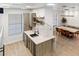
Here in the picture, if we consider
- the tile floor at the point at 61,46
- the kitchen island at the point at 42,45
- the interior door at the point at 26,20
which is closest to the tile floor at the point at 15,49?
the tile floor at the point at 61,46

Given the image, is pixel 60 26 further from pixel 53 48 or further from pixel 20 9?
pixel 20 9

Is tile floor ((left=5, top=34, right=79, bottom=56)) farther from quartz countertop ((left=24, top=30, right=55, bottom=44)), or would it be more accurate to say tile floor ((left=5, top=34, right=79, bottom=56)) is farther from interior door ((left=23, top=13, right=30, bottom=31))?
interior door ((left=23, top=13, right=30, bottom=31))

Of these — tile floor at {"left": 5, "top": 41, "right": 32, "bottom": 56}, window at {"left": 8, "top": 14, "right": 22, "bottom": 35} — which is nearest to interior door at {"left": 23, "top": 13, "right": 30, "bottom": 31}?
window at {"left": 8, "top": 14, "right": 22, "bottom": 35}

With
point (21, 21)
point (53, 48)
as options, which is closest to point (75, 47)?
point (53, 48)

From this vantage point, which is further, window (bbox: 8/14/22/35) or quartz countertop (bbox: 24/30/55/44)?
quartz countertop (bbox: 24/30/55/44)

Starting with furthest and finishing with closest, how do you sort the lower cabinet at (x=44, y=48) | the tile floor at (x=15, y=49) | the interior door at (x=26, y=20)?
the tile floor at (x=15, y=49) → the lower cabinet at (x=44, y=48) → the interior door at (x=26, y=20)

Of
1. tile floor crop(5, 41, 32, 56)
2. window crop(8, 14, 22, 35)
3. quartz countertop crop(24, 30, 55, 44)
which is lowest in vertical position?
tile floor crop(5, 41, 32, 56)

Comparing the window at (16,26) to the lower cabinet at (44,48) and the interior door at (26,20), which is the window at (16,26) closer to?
the interior door at (26,20)

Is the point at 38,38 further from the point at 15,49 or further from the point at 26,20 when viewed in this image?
the point at 26,20

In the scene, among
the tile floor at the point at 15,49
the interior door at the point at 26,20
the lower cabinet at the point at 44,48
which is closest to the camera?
the interior door at the point at 26,20

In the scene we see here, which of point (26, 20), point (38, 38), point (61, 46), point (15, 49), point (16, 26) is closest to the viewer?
point (26, 20)

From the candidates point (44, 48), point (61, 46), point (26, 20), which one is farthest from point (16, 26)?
point (61, 46)

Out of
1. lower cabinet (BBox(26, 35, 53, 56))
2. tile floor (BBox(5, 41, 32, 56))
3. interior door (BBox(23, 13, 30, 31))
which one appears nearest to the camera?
interior door (BBox(23, 13, 30, 31))

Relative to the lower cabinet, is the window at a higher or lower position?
higher
